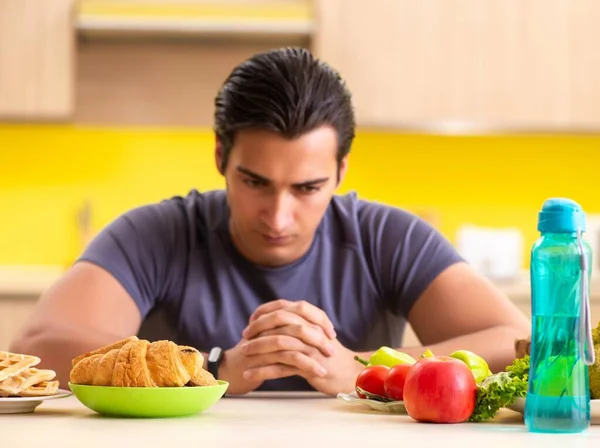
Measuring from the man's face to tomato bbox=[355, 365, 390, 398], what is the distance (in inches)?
22.8

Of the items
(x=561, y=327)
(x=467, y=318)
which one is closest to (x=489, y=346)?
(x=467, y=318)

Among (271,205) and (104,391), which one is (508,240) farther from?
(104,391)

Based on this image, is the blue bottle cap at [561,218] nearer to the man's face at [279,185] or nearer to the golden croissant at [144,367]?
the golden croissant at [144,367]

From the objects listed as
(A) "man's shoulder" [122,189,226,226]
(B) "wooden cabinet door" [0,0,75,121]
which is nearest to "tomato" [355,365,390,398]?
(A) "man's shoulder" [122,189,226,226]

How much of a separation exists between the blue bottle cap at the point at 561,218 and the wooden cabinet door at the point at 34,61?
289 centimetres

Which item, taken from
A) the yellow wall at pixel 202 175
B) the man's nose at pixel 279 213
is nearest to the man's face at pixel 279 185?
the man's nose at pixel 279 213

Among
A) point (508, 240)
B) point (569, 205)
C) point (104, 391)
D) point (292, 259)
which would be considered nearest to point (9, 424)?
point (104, 391)

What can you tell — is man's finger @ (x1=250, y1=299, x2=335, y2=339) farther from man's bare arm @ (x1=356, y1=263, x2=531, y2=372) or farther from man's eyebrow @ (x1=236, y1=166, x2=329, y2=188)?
man's eyebrow @ (x1=236, y1=166, x2=329, y2=188)

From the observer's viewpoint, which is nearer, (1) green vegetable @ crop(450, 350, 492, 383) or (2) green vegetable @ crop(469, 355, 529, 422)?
(2) green vegetable @ crop(469, 355, 529, 422)

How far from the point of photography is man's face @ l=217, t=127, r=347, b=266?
1938 millimetres

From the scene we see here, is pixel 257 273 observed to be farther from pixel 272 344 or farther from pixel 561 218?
pixel 561 218

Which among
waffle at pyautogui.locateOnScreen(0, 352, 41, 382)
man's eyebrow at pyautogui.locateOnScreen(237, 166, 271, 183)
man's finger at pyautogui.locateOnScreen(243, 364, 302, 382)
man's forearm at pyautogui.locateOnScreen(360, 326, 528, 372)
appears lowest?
man's finger at pyautogui.locateOnScreen(243, 364, 302, 382)

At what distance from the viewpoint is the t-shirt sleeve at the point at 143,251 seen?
6.64 feet

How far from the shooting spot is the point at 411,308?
2.12m
